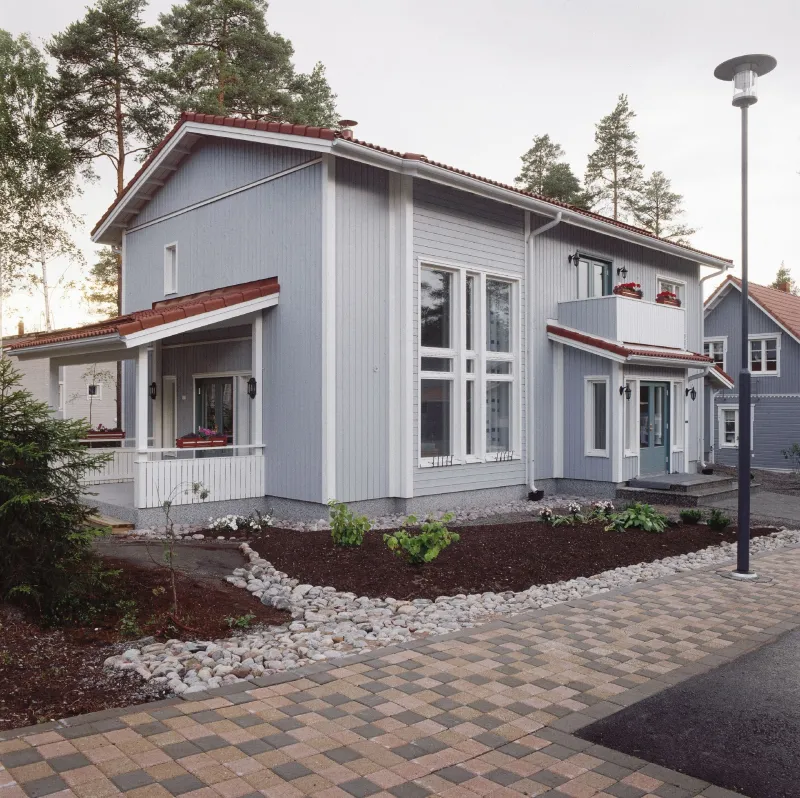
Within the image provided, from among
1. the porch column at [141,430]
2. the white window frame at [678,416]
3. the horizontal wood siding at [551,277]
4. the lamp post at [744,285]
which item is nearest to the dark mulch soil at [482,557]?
the lamp post at [744,285]

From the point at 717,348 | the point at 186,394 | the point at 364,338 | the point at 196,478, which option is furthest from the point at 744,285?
the point at 717,348

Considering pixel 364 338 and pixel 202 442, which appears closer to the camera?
pixel 364 338

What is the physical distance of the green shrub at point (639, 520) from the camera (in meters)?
10.2

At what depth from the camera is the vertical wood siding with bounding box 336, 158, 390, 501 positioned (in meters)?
11.0

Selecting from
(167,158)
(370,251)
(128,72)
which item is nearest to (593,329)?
(370,251)

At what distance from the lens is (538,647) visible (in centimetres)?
541

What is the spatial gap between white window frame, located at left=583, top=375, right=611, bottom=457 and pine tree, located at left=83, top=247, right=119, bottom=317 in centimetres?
2300

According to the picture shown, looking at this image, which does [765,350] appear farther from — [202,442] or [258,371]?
[202,442]

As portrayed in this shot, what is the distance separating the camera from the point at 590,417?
47.3ft

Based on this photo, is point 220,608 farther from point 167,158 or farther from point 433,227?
point 167,158

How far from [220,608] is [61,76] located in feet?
78.1

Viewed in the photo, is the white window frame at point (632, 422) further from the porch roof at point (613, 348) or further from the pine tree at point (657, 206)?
the pine tree at point (657, 206)

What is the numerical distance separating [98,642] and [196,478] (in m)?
5.51

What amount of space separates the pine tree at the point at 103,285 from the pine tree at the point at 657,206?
24225 mm
